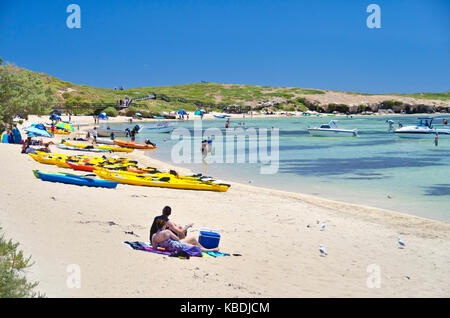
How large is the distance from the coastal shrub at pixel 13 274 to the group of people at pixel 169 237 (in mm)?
2251

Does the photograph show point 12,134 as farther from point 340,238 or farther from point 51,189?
point 340,238

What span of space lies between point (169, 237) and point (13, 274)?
2847 mm

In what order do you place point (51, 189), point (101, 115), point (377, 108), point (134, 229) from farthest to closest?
point (377, 108) < point (101, 115) < point (51, 189) < point (134, 229)

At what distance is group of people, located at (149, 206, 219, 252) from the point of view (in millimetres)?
7758

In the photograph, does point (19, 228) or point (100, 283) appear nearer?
point (100, 283)

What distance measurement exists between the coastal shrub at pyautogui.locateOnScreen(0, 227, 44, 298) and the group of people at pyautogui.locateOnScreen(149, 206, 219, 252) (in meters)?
2.25

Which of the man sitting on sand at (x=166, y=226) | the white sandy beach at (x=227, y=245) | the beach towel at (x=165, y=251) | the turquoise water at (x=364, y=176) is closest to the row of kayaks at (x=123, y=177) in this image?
the white sandy beach at (x=227, y=245)

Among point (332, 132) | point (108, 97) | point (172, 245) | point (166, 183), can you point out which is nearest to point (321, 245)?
point (172, 245)

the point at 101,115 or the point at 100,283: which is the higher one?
the point at 101,115

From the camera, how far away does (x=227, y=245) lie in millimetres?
8805

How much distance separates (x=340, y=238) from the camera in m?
9.72
